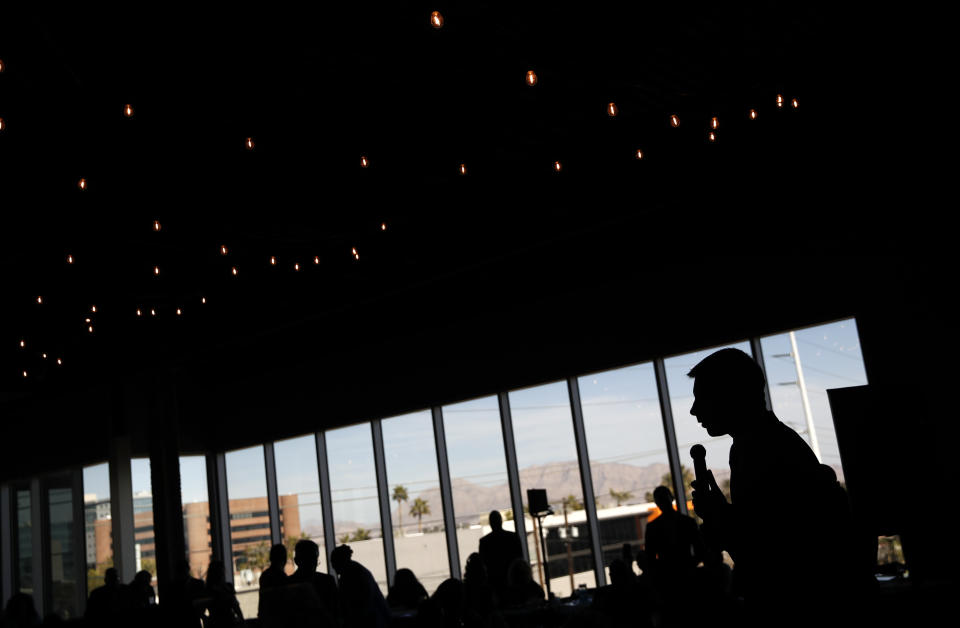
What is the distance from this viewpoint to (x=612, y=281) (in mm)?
9664

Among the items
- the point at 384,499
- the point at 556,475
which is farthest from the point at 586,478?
the point at 384,499

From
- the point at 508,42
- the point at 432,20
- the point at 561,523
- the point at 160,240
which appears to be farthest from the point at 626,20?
the point at 561,523

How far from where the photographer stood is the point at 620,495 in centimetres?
961

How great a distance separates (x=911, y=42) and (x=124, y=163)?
5591 mm

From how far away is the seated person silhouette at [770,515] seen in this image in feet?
4.46

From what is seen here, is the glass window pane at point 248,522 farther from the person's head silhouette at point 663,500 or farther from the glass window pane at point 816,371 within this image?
the person's head silhouette at point 663,500

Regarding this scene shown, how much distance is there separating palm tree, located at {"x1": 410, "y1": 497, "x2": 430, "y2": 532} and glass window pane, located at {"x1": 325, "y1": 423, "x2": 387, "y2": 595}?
63 cm

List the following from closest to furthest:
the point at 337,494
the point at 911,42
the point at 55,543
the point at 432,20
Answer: the point at 432,20
the point at 911,42
the point at 337,494
the point at 55,543

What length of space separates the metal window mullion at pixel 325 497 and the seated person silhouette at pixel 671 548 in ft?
24.0

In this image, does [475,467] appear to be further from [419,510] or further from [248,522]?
[248,522]

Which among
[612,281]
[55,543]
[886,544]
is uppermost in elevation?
[612,281]

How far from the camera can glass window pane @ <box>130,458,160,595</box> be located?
1283 centimetres

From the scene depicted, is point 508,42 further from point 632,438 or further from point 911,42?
point 632,438

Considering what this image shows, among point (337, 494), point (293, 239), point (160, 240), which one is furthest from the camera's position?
point (337, 494)
